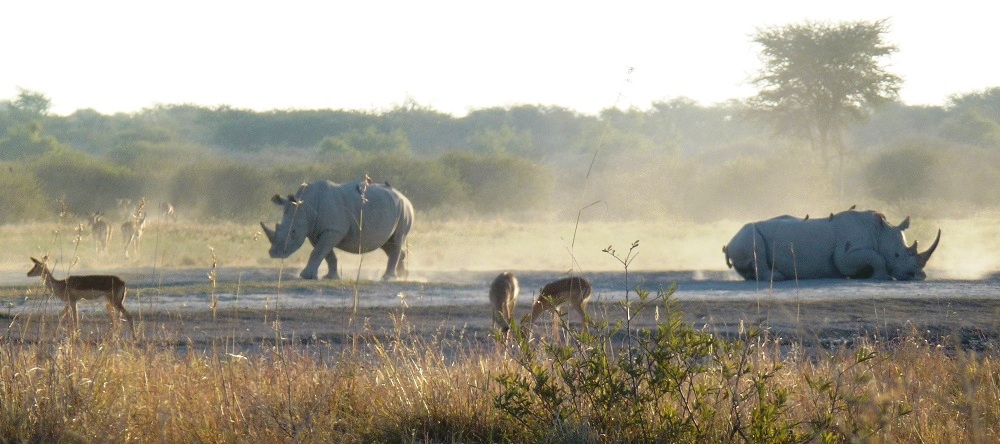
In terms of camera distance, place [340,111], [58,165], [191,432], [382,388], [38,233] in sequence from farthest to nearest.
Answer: [340,111] < [58,165] < [38,233] < [382,388] < [191,432]

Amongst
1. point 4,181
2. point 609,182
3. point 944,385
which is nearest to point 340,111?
point 609,182

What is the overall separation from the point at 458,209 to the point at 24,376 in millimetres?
42769

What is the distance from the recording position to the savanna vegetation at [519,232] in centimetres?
567

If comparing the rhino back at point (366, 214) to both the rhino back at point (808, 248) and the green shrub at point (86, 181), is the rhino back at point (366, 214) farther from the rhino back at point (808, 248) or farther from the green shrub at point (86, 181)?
the green shrub at point (86, 181)

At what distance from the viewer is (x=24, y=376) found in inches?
235

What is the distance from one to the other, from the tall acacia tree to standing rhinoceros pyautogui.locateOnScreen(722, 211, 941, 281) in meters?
24.7

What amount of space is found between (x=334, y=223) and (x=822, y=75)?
27280 millimetres

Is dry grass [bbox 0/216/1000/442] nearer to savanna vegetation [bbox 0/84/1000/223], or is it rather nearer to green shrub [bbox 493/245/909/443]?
green shrub [bbox 493/245/909/443]

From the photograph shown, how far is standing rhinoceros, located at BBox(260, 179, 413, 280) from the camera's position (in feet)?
63.8

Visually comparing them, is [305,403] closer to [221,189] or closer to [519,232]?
[519,232]

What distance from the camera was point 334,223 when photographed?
1956 centimetres

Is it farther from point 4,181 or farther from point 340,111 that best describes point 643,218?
point 340,111

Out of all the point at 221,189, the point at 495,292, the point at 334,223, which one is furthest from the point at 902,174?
the point at 495,292

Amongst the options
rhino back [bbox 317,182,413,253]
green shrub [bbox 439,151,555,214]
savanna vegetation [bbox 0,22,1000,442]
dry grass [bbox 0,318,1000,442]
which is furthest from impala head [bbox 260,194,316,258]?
green shrub [bbox 439,151,555,214]
